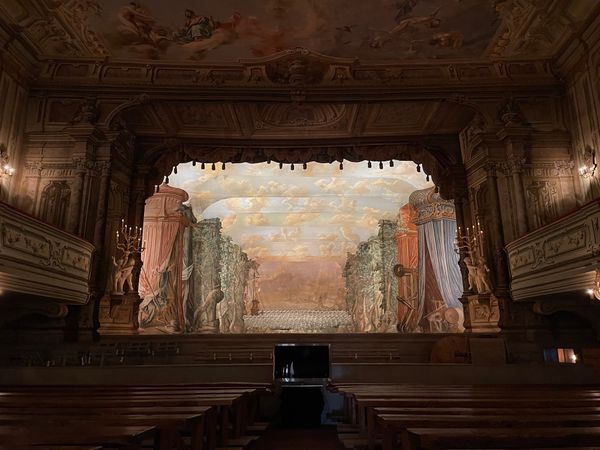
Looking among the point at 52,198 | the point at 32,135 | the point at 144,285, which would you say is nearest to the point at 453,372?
the point at 52,198

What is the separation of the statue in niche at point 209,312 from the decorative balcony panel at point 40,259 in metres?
Answer: 10.4

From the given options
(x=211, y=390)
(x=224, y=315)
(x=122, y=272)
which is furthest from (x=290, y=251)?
(x=211, y=390)

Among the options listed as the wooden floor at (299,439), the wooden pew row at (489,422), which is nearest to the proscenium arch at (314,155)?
the wooden floor at (299,439)

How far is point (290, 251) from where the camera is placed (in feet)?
84.8

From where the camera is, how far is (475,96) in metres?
10.7

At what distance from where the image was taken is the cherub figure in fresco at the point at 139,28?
923cm

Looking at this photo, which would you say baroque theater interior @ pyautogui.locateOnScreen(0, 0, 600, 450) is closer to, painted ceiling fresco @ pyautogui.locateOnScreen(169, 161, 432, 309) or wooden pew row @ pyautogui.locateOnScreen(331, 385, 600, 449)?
wooden pew row @ pyautogui.locateOnScreen(331, 385, 600, 449)

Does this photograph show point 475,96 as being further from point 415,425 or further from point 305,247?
point 305,247

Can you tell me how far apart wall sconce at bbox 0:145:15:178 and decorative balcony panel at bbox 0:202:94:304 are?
94.4 inches

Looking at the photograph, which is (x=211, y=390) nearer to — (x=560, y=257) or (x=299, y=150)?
(x=560, y=257)

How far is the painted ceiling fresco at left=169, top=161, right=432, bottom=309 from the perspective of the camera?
19234 mm

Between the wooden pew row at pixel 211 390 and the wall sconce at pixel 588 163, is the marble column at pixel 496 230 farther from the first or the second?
the wooden pew row at pixel 211 390

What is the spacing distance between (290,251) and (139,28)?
17.4 metres

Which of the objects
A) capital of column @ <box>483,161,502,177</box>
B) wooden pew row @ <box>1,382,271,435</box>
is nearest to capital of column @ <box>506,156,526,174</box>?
capital of column @ <box>483,161,502,177</box>
